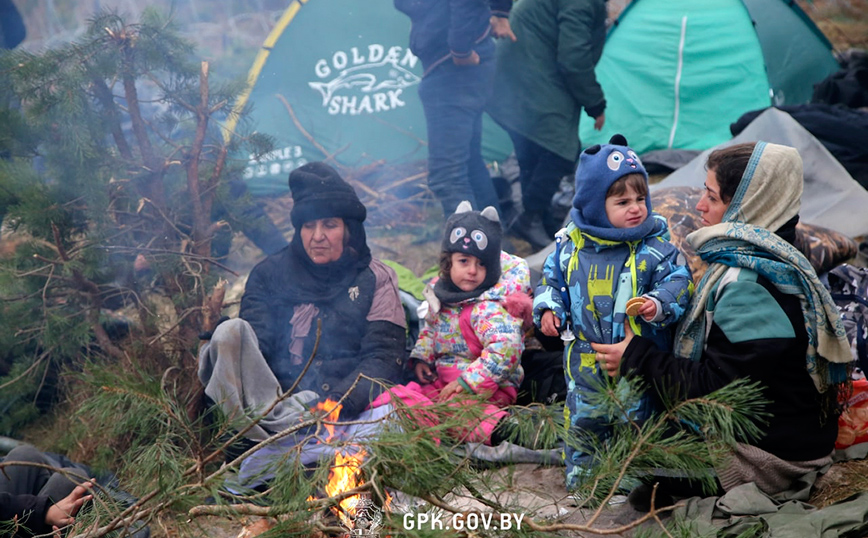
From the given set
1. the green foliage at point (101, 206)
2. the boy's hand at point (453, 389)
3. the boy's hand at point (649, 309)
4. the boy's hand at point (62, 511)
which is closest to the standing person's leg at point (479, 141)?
the green foliage at point (101, 206)

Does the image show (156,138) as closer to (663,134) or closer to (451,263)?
(451,263)

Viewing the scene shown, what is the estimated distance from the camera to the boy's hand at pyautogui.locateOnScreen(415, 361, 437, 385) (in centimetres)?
333

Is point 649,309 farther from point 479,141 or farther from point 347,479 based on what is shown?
point 479,141

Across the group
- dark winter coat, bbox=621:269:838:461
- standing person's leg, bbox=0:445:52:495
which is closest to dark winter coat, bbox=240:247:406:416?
standing person's leg, bbox=0:445:52:495

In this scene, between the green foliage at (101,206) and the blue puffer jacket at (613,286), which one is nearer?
the blue puffer jacket at (613,286)

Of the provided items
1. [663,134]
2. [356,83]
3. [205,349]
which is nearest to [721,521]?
[205,349]

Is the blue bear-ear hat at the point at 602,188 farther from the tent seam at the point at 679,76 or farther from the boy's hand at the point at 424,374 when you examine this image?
the tent seam at the point at 679,76

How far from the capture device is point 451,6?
4383 mm

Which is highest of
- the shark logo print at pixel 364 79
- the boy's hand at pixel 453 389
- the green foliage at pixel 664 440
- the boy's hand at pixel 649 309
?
the shark logo print at pixel 364 79

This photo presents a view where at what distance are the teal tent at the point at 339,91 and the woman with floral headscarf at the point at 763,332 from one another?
3752 mm

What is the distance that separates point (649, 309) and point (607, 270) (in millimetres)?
248

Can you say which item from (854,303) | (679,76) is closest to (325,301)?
(854,303)

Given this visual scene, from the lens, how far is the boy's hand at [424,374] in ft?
10.9

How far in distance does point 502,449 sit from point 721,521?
88 centimetres
